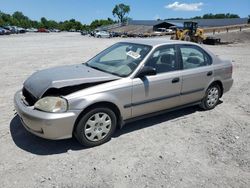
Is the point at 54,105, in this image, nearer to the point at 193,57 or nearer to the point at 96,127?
the point at 96,127

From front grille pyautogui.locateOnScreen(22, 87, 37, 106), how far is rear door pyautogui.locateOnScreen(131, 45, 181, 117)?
155 cm

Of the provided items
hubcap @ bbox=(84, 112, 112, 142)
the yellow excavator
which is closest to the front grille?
hubcap @ bbox=(84, 112, 112, 142)

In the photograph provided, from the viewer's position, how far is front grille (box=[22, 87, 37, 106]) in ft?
12.9

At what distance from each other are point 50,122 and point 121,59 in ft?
6.24

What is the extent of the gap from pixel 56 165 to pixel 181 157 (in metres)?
1.78

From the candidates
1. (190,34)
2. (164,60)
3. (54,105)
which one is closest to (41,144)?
(54,105)

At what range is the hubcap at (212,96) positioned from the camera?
567cm

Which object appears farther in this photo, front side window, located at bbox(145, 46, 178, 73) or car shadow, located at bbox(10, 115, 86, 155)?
front side window, located at bbox(145, 46, 178, 73)

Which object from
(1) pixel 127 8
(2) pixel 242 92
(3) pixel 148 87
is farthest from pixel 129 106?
(1) pixel 127 8

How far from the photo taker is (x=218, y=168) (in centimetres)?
357

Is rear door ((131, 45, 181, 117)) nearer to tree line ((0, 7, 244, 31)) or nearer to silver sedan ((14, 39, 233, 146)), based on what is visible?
silver sedan ((14, 39, 233, 146))

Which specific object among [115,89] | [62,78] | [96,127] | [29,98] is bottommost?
[96,127]

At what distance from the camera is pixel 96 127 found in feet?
13.1

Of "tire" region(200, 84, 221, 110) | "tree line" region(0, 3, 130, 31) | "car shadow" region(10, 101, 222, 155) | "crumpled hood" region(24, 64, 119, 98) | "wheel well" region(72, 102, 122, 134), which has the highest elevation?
"tree line" region(0, 3, 130, 31)
